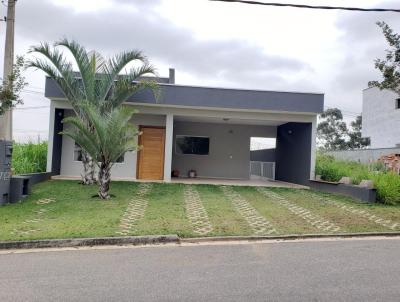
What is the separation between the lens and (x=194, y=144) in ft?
70.5

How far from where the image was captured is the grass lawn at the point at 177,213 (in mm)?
8938

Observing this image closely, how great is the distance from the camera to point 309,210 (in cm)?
1188

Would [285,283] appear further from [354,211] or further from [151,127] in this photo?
[151,127]

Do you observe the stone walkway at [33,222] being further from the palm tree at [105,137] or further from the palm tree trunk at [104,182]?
the palm tree at [105,137]

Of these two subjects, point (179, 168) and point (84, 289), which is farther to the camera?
point (179, 168)

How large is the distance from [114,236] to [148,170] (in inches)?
371

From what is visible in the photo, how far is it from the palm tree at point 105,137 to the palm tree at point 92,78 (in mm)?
1806

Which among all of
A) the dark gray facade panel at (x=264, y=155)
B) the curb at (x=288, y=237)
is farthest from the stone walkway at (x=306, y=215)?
the dark gray facade panel at (x=264, y=155)

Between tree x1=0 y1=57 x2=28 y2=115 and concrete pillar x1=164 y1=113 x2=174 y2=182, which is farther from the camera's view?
concrete pillar x1=164 y1=113 x2=174 y2=182

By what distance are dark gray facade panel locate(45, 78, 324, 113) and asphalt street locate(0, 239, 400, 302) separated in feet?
29.5

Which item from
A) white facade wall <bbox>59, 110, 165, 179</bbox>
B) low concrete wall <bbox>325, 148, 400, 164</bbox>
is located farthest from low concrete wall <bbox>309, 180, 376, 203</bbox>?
low concrete wall <bbox>325, 148, 400, 164</bbox>

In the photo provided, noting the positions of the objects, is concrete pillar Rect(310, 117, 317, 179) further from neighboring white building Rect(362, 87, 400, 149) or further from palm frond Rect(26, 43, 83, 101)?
neighboring white building Rect(362, 87, 400, 149)

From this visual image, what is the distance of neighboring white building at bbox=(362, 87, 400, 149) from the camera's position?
31.5m

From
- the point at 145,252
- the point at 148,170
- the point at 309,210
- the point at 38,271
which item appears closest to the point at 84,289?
the point at 38,271
